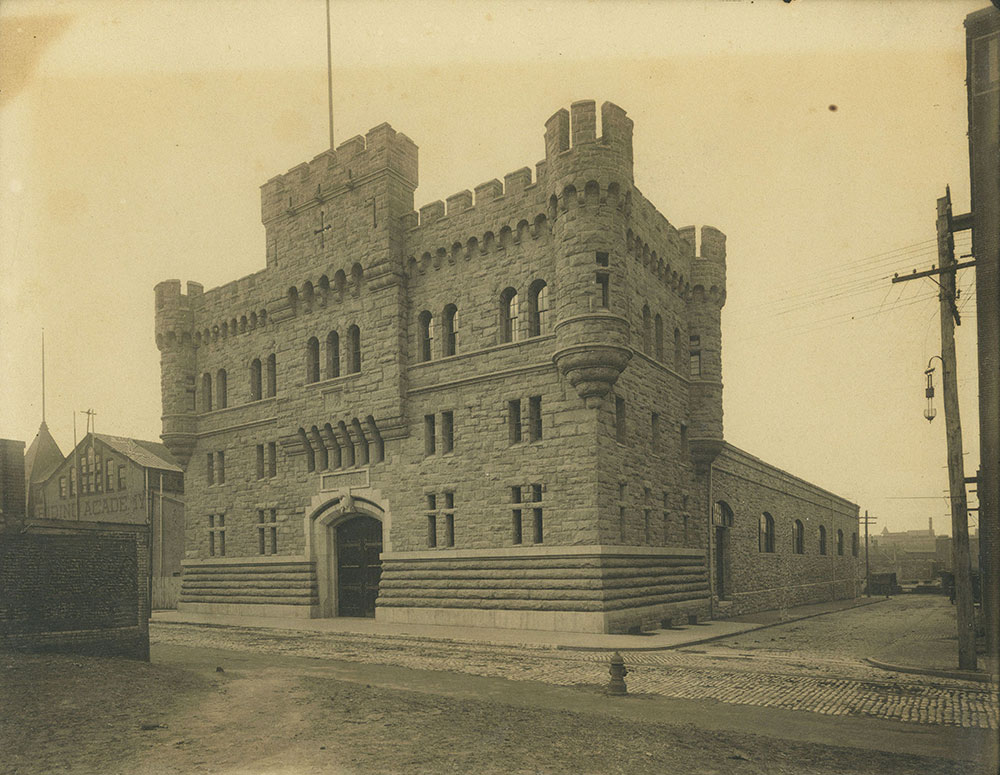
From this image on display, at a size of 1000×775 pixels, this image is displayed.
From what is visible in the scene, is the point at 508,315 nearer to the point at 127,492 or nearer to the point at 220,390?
the point at 220,390

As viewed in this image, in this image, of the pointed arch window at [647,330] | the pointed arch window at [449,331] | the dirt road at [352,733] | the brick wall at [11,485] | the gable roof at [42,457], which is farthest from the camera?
the gable roof at [42,457]

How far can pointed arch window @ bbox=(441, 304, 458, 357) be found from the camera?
27656 mm

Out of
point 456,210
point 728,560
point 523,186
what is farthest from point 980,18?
point 728,560

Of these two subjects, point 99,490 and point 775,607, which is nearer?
point 775,607

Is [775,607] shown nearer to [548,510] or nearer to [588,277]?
[548,510]

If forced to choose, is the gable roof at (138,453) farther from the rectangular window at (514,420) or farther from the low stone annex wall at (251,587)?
the rectangular window at (514,420)

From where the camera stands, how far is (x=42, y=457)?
2079 inches

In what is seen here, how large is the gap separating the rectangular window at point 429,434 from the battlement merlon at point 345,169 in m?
8.60

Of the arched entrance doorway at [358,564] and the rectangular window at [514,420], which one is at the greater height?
the rectangular window at [514,420]

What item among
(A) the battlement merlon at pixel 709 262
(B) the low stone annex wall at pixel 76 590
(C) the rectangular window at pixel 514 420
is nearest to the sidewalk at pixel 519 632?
(C) the rectangular window at pixel 514 420

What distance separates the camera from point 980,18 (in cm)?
1784

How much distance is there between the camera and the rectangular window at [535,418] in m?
25.1

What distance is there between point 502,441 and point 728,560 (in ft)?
38.7

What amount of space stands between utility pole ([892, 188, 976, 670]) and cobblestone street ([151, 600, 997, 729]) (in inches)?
46.1
